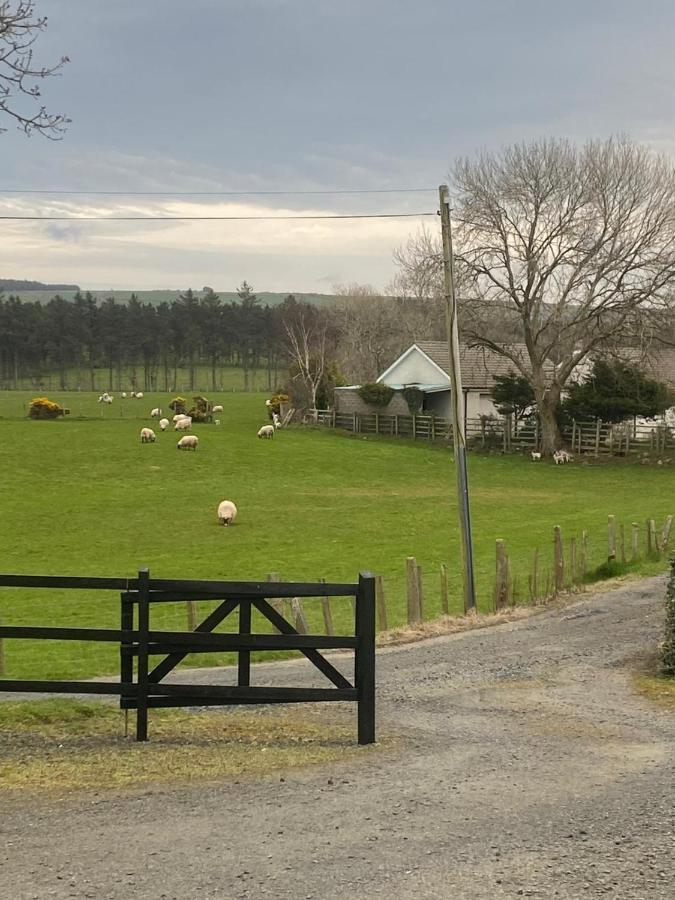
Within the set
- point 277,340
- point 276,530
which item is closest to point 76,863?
point 276,530

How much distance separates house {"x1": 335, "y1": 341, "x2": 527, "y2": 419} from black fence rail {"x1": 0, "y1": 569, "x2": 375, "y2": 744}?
178ft

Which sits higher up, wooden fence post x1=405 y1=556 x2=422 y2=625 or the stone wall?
the stone wall

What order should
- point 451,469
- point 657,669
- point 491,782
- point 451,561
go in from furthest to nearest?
1. point 451,469
2. point 451,561
3. point 657,669
4. point 491,782

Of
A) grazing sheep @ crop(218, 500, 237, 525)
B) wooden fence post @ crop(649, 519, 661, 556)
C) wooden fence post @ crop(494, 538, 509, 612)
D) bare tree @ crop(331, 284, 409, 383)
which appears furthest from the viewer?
bare tree @ crop(331, 284, 409, 383)

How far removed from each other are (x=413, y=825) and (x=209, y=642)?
2637 mm

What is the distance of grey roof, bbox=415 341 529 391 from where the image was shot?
6356 centimetres

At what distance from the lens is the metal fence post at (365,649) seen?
834 centimetres

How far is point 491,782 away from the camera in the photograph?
7.46m

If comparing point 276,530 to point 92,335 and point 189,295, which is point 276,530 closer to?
point 92,335

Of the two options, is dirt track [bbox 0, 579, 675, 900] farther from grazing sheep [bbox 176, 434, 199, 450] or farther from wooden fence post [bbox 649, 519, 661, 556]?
grazing sheep [bbox 176, 434, 199, 450]

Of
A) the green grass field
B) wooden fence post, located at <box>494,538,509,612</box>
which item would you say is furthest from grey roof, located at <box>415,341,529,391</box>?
wooden fence post, located at <box>494,538,509,612</box>

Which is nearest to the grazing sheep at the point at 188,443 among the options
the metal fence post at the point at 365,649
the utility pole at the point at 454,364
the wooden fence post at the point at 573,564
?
the wooden fence post at the point at 573,564

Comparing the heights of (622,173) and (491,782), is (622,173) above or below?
above

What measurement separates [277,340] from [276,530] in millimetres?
124829
